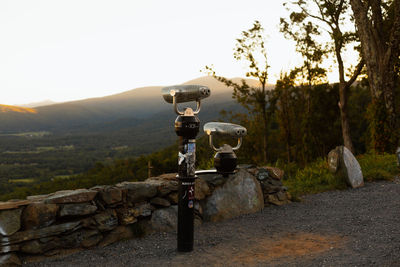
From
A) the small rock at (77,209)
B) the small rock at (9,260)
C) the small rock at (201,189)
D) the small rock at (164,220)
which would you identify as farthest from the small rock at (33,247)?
the small rock at (201,189)

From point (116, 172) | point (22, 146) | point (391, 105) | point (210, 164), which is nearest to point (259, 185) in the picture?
point (210, 164)

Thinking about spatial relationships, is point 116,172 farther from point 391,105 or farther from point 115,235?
point 115,235

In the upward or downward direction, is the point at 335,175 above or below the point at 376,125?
below

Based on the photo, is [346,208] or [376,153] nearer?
[346,208]

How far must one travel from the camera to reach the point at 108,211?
199 inches

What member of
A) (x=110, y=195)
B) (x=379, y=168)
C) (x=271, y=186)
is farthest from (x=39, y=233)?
(x=379, y=168)

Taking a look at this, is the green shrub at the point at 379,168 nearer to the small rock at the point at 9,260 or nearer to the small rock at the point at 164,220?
the small rock at the point at 164,220

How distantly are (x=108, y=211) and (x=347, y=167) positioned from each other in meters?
5.90

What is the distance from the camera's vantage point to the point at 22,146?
133375mm

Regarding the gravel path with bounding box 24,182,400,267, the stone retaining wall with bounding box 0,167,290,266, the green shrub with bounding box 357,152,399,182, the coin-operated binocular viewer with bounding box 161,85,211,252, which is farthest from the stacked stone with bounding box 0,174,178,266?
the green shrub with bounding box 357,152,399,182

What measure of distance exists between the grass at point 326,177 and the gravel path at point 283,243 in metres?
1.45

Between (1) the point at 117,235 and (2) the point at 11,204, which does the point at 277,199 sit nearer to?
(1) the point at 117,235

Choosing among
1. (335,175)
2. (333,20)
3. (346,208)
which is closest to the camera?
(346,208)

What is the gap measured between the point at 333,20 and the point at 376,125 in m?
10.6
